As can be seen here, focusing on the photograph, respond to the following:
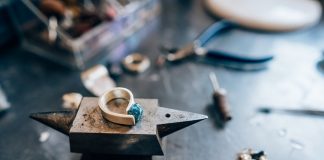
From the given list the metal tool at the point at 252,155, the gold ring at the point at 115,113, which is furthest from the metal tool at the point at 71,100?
the metal tool at the point at 252,155

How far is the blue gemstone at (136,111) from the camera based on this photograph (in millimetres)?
343

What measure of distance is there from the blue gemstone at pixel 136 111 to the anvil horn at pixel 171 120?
0.07ft

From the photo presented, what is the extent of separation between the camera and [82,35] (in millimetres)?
583

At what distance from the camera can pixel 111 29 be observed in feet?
2.04

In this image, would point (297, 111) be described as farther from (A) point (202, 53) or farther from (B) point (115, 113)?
(B) point (115, 113)

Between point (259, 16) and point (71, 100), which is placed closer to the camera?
point (71, 100)

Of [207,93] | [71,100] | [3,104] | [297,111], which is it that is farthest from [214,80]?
[3,104]

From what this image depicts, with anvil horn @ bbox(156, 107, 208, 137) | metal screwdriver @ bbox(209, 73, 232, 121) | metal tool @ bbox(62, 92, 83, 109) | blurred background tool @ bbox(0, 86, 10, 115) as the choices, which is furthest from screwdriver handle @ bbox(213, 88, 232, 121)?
blurred background tool @ bbox(0, 86, 10, 115)

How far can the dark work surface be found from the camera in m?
0.43

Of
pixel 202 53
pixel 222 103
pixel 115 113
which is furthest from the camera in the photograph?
pixel 202 53

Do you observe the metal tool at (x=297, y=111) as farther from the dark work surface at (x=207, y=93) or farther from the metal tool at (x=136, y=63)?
the metal tool at (x=136, y=63)

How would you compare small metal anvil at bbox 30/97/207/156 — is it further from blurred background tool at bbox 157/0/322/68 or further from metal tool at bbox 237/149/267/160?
blurred background tool at bbox 157/0/322/68

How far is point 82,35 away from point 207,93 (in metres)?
0.26

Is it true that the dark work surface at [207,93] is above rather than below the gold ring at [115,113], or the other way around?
below
